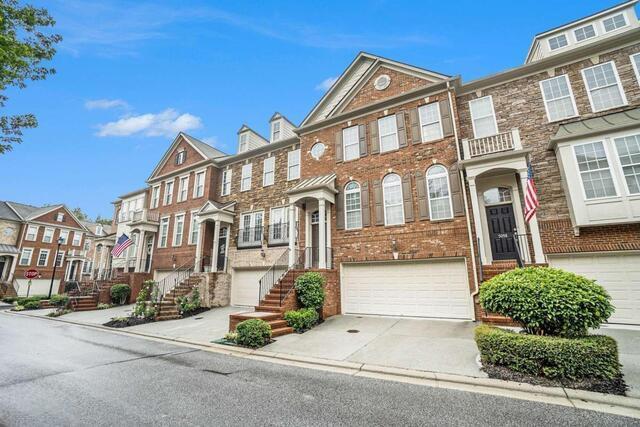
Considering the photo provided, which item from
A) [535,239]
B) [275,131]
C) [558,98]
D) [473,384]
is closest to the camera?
[473,384]

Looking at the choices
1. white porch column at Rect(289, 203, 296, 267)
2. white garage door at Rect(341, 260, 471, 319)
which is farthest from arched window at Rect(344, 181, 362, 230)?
white porch column at Rect(289, 203, 296, 267)

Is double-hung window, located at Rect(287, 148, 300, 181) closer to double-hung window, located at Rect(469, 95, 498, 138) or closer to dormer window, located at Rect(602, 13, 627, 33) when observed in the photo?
double-hung window, located at Rect(469, 95, 498, 138)

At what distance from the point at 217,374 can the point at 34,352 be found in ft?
19.8

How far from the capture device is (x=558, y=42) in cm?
1213

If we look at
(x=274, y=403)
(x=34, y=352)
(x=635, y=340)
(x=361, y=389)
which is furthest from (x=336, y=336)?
(x=34, y=352)

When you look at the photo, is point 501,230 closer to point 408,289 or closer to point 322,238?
point 408,289

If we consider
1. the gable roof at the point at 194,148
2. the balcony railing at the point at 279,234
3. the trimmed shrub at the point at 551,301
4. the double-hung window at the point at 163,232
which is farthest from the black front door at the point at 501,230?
the double-hung window at the point at 163,232

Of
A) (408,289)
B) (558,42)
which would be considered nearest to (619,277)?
(408,289)

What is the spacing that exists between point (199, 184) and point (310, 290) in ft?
42.5

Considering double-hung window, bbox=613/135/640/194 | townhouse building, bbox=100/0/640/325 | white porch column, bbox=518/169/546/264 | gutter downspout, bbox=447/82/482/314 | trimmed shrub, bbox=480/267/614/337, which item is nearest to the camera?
trimmed shrub, bbox=480/267/614/337

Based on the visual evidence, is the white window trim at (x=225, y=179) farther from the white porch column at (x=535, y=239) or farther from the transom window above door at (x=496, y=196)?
the white porch column at (x=535, y=239)

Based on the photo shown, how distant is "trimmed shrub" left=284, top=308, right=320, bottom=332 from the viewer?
9219mm

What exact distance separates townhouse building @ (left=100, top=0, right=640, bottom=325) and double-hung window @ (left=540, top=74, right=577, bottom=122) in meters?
0.04

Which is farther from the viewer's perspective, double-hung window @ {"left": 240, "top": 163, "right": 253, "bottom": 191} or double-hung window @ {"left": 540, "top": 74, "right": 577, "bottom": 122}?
double-hung window @ {"left": 240, "top": 163, "right": 253, "bottom": 191}
